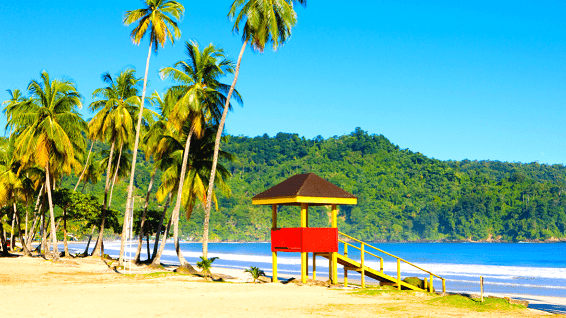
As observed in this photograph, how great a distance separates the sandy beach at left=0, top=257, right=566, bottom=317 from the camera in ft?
47.1

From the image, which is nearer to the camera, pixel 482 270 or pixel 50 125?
pixel 50 125

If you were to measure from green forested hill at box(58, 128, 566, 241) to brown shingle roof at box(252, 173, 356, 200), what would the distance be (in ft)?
456

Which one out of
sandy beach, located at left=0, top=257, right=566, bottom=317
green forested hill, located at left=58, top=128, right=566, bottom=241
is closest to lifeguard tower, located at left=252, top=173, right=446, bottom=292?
sandy beach, located at left=0, top=257, right=566, bottom=317

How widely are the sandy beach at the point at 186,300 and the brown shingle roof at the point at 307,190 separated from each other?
349 centimetres

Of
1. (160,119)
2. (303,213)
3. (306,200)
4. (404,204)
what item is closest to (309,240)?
(303,213)

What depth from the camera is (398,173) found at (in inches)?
7544

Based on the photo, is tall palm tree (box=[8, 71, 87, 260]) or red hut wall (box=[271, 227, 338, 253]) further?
tall palm tree (box=[8, 71, 87, 260])

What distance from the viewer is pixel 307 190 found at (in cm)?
2192

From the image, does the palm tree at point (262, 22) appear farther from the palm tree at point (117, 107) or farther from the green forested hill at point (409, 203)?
the green forested hill at point (409, 203)

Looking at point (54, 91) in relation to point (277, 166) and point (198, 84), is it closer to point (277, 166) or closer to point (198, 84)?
point (198, 84)

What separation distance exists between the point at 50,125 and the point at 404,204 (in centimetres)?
16421

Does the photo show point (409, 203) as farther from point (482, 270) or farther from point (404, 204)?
point (482, 270)

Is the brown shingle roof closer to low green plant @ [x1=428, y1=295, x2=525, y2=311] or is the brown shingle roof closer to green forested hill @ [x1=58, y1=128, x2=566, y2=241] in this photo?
low green plant @ [x1=428, y1=295, x2=525, y2=311]

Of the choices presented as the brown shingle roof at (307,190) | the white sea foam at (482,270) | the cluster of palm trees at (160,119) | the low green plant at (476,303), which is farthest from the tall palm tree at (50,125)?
the white sea foam at (482,270)
